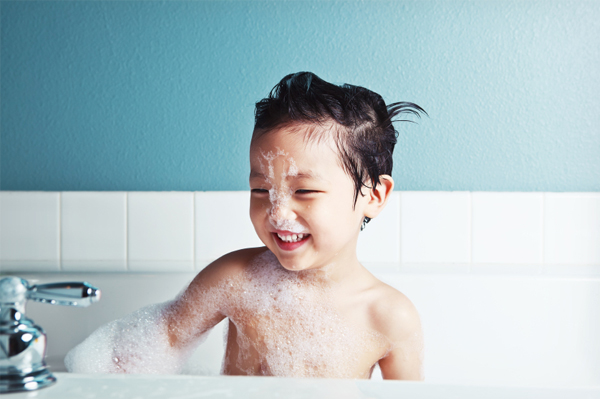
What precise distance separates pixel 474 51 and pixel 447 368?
33.3 inches

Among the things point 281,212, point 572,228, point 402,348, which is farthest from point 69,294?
point 572,228

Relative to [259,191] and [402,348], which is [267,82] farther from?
[402,348]

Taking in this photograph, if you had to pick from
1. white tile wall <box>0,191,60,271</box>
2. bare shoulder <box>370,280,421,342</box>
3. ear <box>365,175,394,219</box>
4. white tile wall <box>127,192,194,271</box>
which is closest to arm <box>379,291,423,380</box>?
bare shoulder <box>370,280,421,342</box>

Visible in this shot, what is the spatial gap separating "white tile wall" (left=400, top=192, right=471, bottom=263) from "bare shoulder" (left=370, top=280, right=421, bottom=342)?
1.23ft

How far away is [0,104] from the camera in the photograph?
131 cm

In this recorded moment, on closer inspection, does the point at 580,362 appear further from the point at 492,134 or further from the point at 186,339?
the point at 186,339

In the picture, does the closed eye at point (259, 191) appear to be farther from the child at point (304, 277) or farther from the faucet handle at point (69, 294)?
the faucet handle at point (69, 294)

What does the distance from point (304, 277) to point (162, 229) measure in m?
0.52

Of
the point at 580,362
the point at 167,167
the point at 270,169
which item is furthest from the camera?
the point at 167,167

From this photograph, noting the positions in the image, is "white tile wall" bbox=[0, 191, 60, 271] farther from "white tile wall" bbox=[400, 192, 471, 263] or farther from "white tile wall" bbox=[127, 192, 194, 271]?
"white tile wall" bbox=[400, 192, 471, 263]

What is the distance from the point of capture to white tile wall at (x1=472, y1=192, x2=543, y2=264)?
A: 4.10ft

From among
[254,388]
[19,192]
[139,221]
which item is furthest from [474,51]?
[19,192]

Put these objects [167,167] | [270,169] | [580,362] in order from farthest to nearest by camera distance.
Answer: [167,167] < [580,362] < [270,169]

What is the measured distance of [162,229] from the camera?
1276 millimetres
